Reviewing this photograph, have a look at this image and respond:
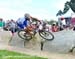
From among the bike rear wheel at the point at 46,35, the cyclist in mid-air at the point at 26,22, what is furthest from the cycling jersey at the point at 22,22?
the bike rear wheel at the point at 46,35

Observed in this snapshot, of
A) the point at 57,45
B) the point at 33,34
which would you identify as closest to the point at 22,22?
the point at 33,34

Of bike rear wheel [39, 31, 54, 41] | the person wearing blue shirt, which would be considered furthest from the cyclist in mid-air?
bike rear wheel [39, 31, 54, 41]

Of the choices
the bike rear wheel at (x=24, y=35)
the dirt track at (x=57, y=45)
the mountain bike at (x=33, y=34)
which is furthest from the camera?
the bike rear wheel at (x=24, y=35)

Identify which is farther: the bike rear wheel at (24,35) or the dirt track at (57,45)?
the bike rear wheel at (24,35)

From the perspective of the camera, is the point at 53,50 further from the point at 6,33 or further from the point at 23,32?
the point at 6,33

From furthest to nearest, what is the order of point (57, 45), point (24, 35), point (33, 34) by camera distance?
point (24, 35), point (33, 34), point (57, 45)

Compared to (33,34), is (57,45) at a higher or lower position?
lower

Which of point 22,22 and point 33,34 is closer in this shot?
point 33,34

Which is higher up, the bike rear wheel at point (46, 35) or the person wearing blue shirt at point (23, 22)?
the person wearing blue shirt at point (23, 22)

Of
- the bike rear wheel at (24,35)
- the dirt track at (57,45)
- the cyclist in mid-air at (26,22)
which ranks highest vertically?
the cyclist in mid-air at (26,22)

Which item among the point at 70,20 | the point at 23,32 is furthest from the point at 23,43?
the point at 70,20

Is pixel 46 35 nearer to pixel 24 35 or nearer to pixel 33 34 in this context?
Result: pixel 33 34

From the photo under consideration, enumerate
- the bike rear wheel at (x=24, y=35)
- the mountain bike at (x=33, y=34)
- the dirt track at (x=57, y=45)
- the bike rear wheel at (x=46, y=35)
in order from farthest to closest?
the bike rear wheel at (x=24, y=35) → the mountain bike at (x=33, y=34) → the bike rear wheel at (x=46, y=35) → the dirt track at (x=57, y=45)

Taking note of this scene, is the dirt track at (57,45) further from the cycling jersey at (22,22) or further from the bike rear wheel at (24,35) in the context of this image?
the cycling jersey at (22,22)
